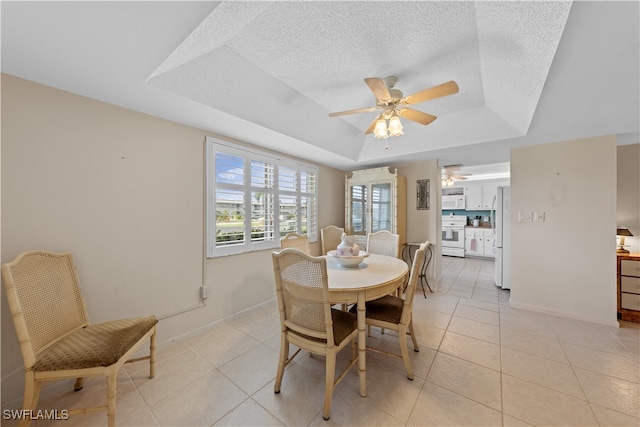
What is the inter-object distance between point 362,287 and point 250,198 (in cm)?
182

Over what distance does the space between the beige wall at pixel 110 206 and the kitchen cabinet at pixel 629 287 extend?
439 cm

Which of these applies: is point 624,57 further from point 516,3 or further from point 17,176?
point 17,176

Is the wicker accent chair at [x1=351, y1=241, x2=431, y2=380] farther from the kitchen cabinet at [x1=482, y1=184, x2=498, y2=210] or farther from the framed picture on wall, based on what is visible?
the kitchen cabinet at [x1=482, y1=184, x2=498, y2=210]

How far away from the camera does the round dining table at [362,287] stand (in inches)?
59.7

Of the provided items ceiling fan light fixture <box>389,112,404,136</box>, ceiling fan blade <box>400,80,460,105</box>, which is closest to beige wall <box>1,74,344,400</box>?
ceiling fan light fixture <box>389,112,404,136</box>

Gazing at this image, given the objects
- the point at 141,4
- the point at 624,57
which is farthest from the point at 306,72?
the point at 624,57

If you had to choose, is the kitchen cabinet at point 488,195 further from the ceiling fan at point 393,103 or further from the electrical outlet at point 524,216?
the ceiling fan at point 393,103

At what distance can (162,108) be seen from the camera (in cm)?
190

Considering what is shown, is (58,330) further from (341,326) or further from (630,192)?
(630,192)

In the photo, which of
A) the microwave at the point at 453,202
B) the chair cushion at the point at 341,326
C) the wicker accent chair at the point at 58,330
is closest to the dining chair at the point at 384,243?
the chair cushion at the point at 341,326

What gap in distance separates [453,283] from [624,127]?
9.06ft

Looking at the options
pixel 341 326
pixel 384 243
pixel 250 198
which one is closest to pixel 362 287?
pixel 341 326

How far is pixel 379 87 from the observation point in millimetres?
1520

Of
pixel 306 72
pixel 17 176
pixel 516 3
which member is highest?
pixel 306 72
